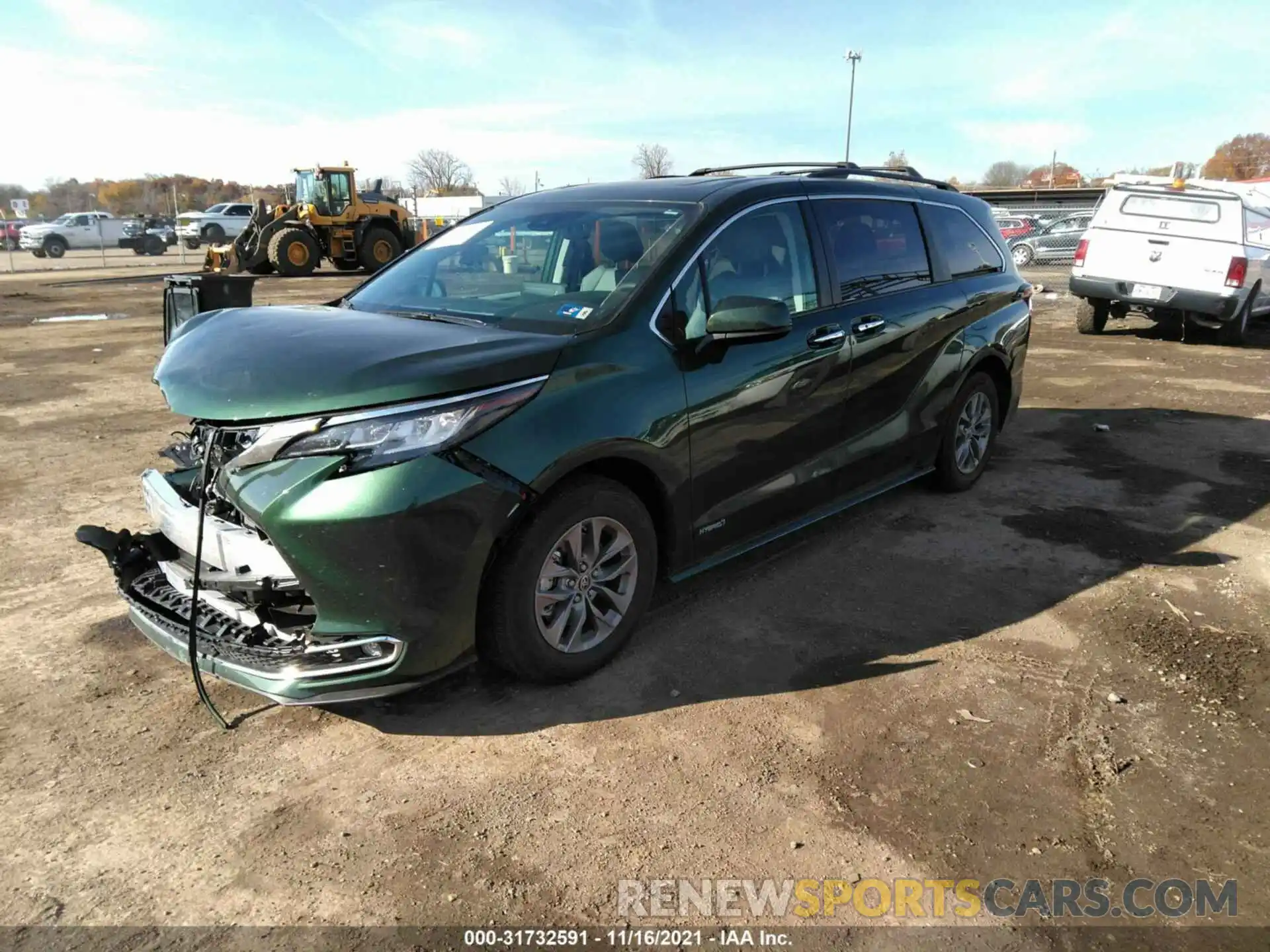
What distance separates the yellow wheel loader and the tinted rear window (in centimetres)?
1742

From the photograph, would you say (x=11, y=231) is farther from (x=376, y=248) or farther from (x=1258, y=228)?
(x=1258, y=228)

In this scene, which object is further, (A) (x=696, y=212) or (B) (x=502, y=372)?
(A) (x=696, y=212)

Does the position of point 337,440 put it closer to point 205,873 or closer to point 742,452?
point 205,873

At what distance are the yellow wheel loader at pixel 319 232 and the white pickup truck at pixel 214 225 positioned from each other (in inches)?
644

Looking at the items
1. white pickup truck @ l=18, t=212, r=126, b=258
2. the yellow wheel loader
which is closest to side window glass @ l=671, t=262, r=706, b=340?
the yellow wheel loader

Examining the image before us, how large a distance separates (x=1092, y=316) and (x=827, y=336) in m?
10.6

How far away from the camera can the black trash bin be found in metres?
4.77

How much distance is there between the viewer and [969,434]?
5582mm

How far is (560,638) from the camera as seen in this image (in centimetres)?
321

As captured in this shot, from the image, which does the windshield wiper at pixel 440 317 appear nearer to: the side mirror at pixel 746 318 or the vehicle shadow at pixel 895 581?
the side mirror at pixel 746 318

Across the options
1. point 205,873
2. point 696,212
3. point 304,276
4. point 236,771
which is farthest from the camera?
point 304,276

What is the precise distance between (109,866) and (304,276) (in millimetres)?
22854

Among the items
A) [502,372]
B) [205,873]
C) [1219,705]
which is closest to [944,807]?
[1219,705]

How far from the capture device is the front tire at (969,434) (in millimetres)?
5336
